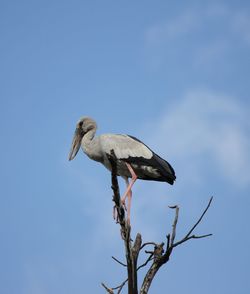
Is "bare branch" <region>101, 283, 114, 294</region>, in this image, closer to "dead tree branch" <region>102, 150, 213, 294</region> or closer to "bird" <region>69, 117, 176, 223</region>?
"dead tree branch" <region>102, 150, 213, 294</region>

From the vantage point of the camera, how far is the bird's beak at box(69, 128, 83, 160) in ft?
35.5

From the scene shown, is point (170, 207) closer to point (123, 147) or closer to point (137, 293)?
point (137, 293)

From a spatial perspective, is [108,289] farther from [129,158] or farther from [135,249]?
[129,158]

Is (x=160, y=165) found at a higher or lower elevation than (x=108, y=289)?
higher

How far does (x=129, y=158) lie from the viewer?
Result: 9836 millimetres

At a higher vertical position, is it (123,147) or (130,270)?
(123,147)

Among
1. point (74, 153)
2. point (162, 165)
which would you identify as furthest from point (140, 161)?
point (74, 153)

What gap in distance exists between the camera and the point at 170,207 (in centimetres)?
677

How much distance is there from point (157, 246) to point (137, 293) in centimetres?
70

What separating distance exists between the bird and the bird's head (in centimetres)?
30

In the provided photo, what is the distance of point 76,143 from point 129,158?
4.78 ft

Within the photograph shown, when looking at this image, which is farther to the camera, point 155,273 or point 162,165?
point 162,165

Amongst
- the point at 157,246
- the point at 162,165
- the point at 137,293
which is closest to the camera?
the point at 137,293

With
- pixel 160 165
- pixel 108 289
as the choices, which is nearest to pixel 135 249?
pixel 108 289
